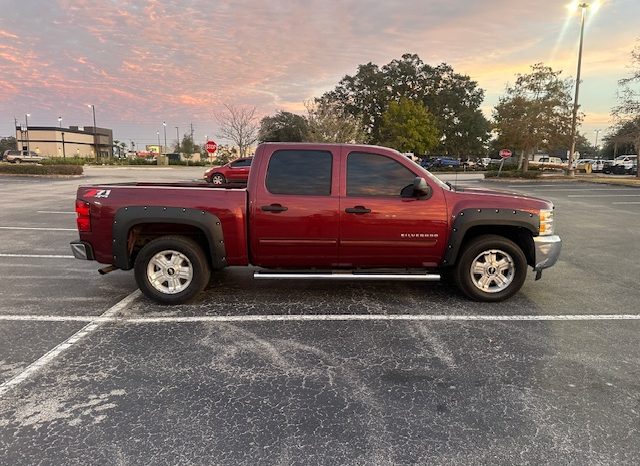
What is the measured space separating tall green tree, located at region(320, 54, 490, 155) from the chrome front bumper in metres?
60.3

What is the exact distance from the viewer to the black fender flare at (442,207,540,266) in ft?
16.5

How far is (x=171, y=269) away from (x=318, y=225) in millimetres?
1750

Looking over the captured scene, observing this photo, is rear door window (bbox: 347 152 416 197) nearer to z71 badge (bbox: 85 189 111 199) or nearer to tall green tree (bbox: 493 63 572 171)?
z71 badge (bbox: 85 189 111 199)

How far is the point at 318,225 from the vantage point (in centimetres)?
496

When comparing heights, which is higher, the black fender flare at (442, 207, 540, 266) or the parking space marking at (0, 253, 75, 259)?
the black fender flare at (442, 207, 540, 266)

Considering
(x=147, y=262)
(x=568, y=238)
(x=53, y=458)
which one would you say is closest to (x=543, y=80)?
(x=568, y=238)

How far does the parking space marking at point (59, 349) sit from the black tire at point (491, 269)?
12.8 ft

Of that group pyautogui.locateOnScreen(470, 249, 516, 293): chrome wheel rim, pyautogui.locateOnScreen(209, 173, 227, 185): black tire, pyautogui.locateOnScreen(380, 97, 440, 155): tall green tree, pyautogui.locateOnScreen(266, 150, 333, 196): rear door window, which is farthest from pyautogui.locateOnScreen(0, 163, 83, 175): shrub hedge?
pyautogui.locateOnScreen(380, 97, 440, 155): tall green tree

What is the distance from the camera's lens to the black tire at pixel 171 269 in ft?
16.4

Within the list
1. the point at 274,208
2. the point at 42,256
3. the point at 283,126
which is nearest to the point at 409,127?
the point at 283,126

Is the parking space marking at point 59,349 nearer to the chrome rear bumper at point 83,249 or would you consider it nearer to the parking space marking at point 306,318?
the parking space marking at point 306,318

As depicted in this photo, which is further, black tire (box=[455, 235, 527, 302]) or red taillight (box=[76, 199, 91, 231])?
black tire (box=[455, 235, 527, 302])

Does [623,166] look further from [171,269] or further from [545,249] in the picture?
[171,269]

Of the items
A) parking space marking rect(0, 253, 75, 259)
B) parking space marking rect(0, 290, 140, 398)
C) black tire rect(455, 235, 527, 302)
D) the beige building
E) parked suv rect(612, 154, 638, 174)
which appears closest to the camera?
parking space marking rect(0, 290, 140, 398)
